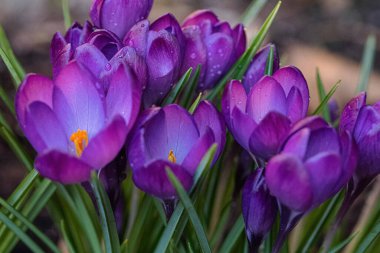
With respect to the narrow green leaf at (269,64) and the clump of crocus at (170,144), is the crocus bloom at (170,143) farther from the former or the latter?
the narrow green leaf at (269,64)

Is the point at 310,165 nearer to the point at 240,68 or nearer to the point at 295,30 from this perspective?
the point at 240,68

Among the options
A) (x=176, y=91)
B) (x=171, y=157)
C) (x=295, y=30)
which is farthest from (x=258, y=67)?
(x=295, y=30)

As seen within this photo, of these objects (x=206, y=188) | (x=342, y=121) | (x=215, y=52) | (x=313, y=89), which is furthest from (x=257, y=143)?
(x=313, y=89)

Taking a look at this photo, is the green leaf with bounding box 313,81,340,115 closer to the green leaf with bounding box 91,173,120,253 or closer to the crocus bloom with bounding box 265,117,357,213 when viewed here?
the crocus bloom with bounding box 265,117,357,213

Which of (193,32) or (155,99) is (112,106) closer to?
(155,99)

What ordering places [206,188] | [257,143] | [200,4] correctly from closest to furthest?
[257,143] → [206,188] → [200,4]

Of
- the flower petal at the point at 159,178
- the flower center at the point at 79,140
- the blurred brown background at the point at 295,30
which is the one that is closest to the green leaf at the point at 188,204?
the flower petal at the point at 159,178
